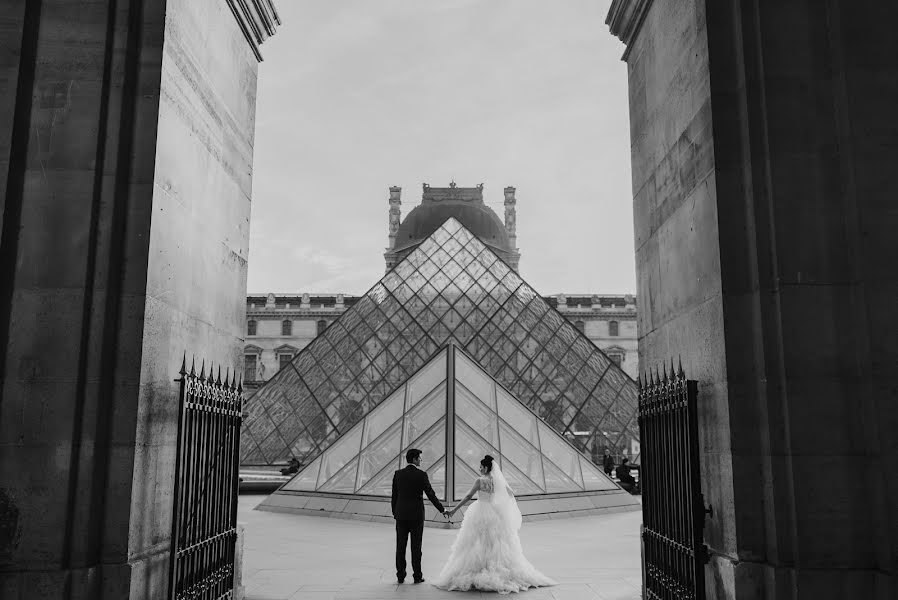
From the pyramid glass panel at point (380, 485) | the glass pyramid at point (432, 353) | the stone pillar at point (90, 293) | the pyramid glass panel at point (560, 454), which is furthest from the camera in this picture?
the glass pyramid at point (432, 353)

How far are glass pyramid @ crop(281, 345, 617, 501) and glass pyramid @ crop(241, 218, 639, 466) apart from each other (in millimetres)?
6693

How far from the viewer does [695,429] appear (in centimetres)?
470

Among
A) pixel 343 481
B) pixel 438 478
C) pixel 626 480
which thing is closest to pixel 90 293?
pixel 343 481

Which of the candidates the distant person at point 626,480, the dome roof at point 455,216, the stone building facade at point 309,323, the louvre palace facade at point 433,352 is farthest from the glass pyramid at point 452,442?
the dome roof at point 455,216

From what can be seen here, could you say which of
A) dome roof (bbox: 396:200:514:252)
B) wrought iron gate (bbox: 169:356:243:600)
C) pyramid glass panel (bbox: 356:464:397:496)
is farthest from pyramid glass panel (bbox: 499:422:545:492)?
dome roof (bbox: 396:200:514:252)

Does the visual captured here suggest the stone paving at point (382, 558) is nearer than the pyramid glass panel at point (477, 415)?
Yes

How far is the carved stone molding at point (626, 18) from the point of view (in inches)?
255

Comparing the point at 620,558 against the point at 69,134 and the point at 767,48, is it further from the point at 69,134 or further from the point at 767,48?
the point at 69,134

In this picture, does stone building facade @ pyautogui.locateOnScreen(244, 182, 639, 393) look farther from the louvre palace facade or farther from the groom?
the groom

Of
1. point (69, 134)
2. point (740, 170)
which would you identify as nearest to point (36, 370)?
point (69, 134)

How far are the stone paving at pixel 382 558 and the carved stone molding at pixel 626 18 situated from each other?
4640mm

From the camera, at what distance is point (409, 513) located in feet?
23.6

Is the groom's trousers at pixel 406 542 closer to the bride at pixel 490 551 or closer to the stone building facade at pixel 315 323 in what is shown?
the bride at pixel 490 551

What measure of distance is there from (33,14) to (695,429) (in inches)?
187
